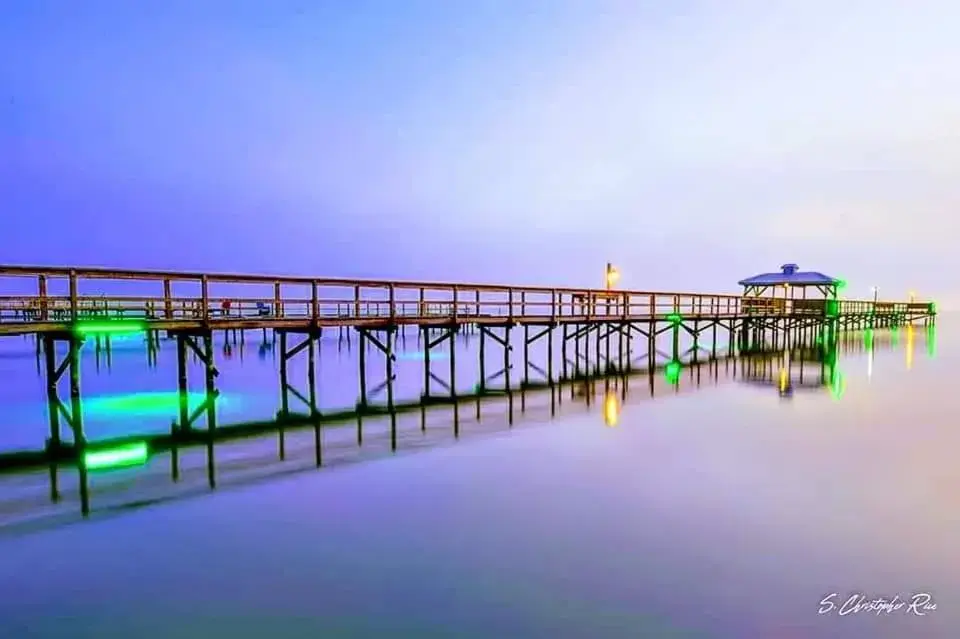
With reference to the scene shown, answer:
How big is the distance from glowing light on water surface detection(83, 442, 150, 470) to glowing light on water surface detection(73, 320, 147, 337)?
2.87 metres

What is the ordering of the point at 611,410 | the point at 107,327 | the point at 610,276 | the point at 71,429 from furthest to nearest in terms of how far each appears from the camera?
the point at 610,276, the point at 611,410, the point at 107,327, the point at 71,429

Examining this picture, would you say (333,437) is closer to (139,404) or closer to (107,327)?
(107,327)

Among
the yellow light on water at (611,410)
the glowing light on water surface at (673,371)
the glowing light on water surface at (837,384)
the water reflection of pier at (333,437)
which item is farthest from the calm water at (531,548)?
the glowing light on water surface at (673,371)

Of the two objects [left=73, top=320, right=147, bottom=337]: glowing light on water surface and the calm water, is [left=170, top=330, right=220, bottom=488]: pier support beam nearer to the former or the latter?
[left=73, top=320, right=147, bottom=337]: glowing light on water surface

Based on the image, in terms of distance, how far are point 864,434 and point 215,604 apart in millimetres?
12672

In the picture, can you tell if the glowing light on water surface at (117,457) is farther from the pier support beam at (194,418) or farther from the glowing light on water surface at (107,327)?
the glowing light on water surface at (107,327)

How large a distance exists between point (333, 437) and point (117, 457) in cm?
375

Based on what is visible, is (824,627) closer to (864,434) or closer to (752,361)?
(864,434)

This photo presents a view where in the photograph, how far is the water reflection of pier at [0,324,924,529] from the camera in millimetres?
8094

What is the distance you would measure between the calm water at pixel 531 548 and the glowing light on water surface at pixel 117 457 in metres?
2.76

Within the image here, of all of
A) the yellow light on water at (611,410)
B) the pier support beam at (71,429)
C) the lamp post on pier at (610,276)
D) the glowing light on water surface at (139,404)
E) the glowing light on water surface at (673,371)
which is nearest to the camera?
the pier support beam at (71,429)

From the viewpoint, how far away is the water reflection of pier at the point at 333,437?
26.6 ft

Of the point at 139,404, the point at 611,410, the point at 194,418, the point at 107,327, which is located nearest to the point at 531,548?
the point at 611,410

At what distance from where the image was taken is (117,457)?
392 inches
